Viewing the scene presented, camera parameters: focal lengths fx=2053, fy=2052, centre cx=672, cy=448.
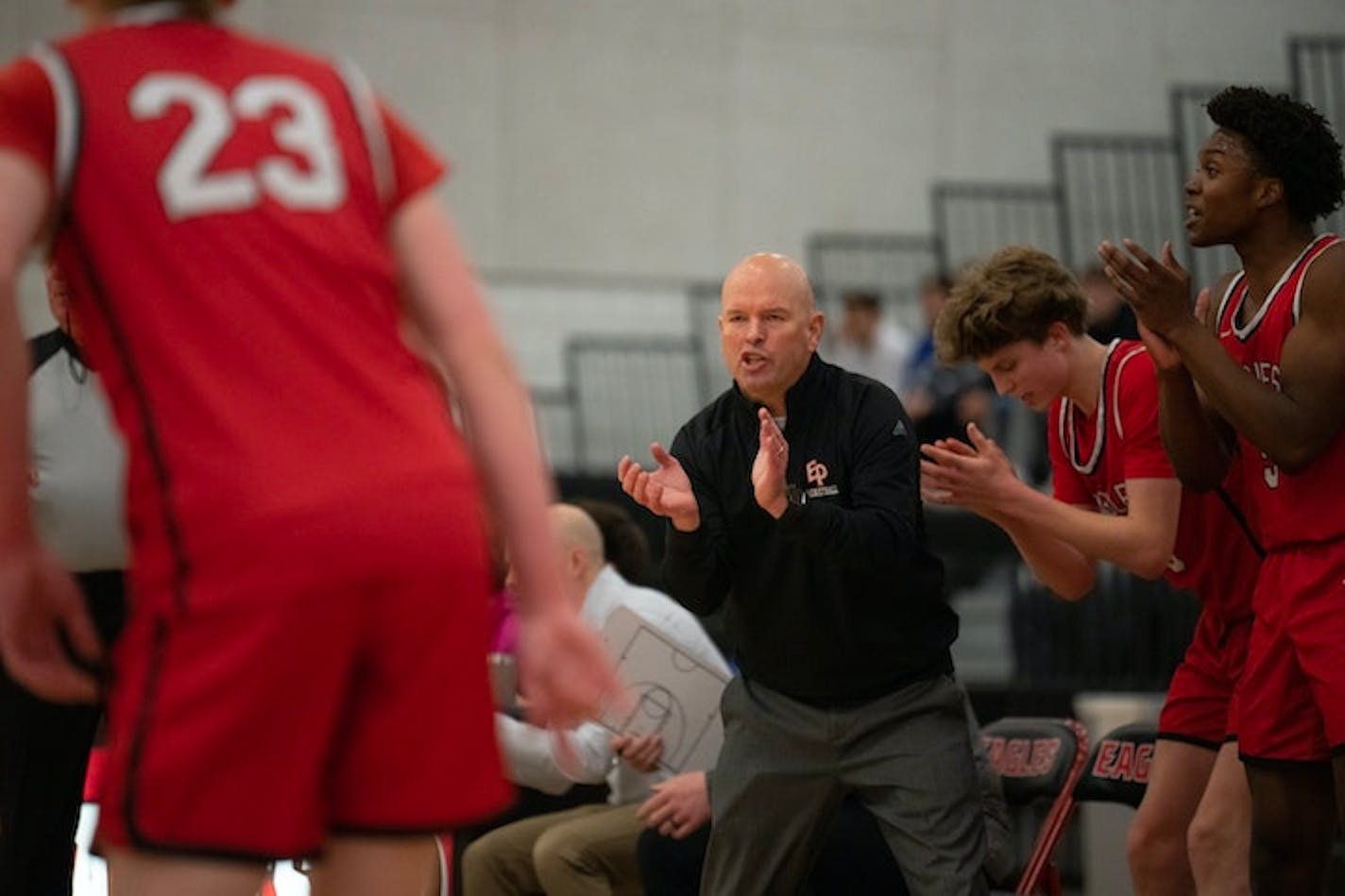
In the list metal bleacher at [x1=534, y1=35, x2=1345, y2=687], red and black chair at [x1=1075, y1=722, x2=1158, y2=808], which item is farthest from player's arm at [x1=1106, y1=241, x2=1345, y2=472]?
metal bleacher at [x1=534, y1=35, x2=1345, y2=687]

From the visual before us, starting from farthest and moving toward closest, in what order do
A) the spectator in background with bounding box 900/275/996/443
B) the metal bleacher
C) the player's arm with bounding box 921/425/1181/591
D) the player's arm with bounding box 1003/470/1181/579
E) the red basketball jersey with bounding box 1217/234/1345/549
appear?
the metal bleacher, the spectator in background with bounding box 900/275/996/443, the player's arm with bounding box 1003/470/1181/579, the player's arm with bounding box 921/425/1181/591, the red basketball jersey with bounding box 1217/234/1345/549

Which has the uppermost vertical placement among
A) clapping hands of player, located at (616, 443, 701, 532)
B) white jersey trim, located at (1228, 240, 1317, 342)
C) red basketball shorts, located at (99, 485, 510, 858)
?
white jersey trim, located at (1228, 240, 1317, 342)

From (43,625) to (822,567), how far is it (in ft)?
7.72

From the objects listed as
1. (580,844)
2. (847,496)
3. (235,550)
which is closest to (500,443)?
(235,550)

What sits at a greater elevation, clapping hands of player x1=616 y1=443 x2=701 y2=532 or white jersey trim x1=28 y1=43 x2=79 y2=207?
white jersey trim x1=28 y1=43 x2=79 y2=207

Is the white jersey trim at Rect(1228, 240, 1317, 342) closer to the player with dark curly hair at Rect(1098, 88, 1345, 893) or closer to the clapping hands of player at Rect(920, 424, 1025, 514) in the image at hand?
the player with dark curly hair at Rect(1098, 88, 1345, 893)

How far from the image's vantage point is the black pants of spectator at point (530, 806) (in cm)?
591

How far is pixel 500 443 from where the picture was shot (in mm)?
2217

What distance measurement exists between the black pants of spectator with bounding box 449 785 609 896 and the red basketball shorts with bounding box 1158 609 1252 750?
1974 mm

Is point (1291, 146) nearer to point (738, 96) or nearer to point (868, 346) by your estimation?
point (868, 346)

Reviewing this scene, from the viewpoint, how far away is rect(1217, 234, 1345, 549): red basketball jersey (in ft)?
12.9

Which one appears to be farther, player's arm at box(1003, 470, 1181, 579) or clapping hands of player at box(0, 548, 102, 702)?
player's arm at box(1003, 470, 1181, 579)

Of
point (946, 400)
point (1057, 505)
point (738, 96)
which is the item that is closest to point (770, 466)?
point (1057, 505)

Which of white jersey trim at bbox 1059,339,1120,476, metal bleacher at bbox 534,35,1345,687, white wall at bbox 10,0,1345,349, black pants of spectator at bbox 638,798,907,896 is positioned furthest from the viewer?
white wall at bbox 10,0,1345,349
